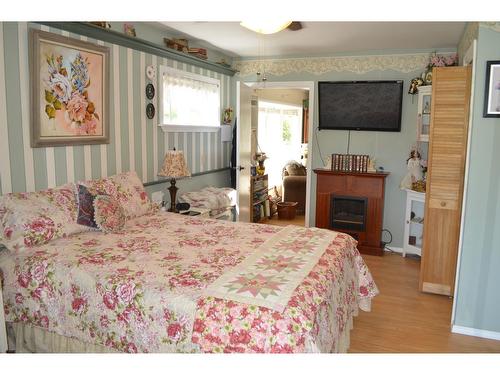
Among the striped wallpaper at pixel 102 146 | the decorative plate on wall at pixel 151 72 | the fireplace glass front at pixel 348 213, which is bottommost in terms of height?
the fireplace glass front at pixel 348 213

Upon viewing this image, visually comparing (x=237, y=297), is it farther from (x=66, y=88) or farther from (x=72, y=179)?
(x=66, y=88)

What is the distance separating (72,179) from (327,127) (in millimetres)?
3446

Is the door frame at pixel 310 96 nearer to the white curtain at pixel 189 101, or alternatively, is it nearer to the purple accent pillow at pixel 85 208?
the white curtain at pixel 189 101

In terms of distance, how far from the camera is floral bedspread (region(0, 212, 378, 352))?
1849mm

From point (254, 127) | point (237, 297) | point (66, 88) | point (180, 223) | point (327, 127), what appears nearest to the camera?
point (237, 297)

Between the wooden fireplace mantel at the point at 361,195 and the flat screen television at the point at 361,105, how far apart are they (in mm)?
652

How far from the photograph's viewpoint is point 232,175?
5852 mm

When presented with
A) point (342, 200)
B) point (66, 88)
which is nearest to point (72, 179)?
point (66, 88)

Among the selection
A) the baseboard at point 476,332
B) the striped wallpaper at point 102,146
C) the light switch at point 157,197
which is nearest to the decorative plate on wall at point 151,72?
the striped wallpaper at point 102,146

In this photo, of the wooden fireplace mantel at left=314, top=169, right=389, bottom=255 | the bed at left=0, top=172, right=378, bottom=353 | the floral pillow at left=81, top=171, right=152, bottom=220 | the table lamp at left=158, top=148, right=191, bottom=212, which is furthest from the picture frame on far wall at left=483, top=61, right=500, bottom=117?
the floral pillow at left=81, top=171, right=152, bottom=220

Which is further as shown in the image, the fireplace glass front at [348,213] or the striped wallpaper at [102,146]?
the fireplace glass front at [348,213]

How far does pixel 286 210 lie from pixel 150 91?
11.2 feet

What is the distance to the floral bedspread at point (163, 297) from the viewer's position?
1849 mm
